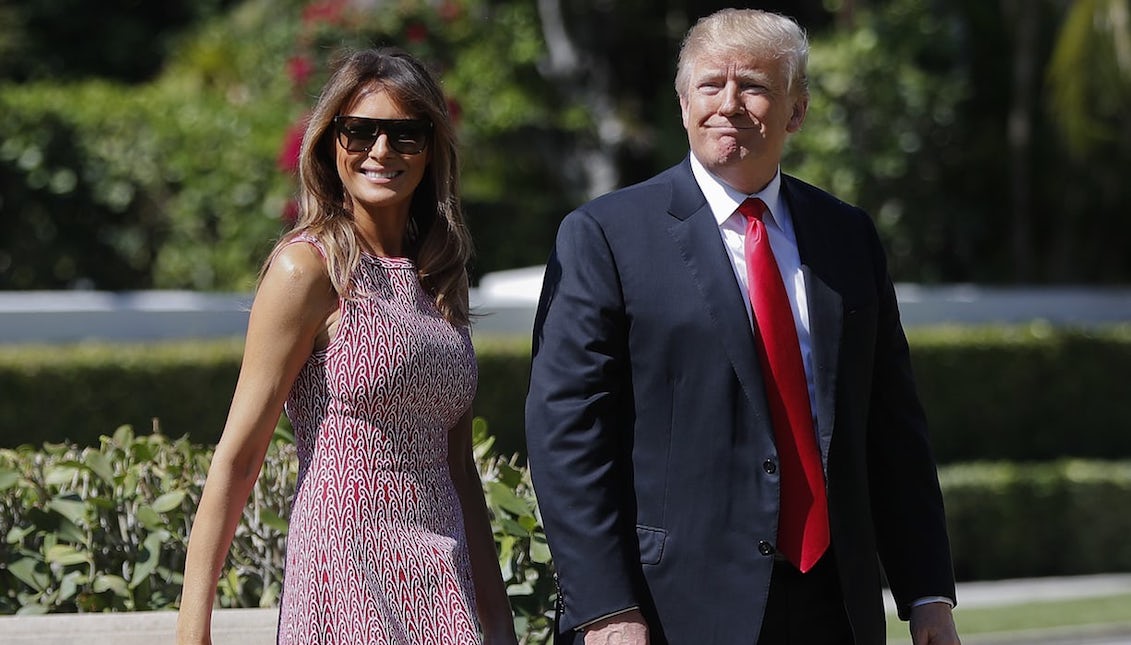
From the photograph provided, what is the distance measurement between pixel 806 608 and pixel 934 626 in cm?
33

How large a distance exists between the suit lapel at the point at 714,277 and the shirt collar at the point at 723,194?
18mm

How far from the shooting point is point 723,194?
2891 millimetres

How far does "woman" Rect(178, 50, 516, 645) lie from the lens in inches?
106

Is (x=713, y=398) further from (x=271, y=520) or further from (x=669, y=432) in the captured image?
(x=271, y=520)

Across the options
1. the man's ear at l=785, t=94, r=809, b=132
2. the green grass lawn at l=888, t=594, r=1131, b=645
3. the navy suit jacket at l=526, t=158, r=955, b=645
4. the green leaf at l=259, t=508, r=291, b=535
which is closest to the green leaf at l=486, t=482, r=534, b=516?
the green leaf at l=259, t=508, r=291, b=535

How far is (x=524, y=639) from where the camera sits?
3670mm

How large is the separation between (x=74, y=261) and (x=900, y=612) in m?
11.2

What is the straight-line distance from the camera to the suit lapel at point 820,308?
2.80 m

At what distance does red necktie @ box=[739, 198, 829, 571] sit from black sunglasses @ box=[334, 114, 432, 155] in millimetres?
668

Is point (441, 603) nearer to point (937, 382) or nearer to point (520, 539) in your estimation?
point (520, 539)

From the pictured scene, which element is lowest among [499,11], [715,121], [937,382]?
[937,382]

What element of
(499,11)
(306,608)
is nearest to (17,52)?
(499,11)

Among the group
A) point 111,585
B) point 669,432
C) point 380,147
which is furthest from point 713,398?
point 111,585

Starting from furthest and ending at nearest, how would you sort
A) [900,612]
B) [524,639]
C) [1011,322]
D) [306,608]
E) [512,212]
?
[512,212] < [1011,322] < [524,639] < [900,612] < [306,608]
